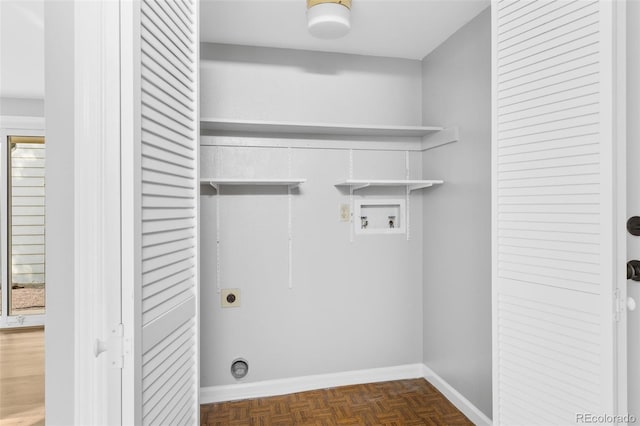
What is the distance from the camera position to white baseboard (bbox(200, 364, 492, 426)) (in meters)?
2.63

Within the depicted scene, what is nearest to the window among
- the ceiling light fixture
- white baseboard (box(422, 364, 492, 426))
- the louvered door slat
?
the louvered door slat

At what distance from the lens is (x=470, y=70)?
2434 mm

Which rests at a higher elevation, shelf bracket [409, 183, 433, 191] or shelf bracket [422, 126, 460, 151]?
shelf bracket [422, 126, 460, 151]

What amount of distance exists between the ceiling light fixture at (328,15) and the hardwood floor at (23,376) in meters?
1.87

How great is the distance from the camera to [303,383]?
2807 mm

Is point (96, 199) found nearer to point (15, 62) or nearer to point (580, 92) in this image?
point (15, 62)

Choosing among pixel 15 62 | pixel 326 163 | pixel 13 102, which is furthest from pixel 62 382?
pixel 326 163

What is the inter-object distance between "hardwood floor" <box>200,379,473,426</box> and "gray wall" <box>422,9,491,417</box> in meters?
0.20

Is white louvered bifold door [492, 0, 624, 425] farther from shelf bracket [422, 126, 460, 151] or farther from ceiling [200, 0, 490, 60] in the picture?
shelf bracket [422, 126, 460, 151]

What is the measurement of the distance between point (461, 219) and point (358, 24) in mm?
1398

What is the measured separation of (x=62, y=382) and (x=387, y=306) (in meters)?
2.37

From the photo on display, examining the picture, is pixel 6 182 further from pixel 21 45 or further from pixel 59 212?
pixel 21 45

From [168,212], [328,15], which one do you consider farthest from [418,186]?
[168,212]
